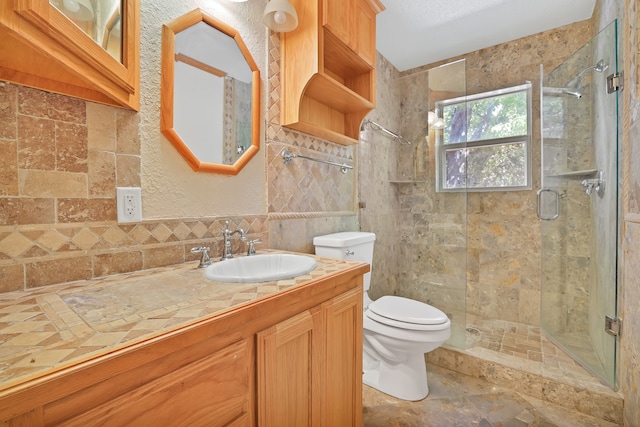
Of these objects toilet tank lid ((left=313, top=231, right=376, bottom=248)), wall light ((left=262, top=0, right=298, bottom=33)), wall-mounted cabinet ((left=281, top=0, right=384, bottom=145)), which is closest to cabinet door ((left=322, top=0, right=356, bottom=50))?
wall-mounted cabinet ((left=281, top=0, right=384, bottom=145))

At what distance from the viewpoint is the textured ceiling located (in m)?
1.96

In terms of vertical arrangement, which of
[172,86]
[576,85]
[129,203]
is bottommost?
[129,203]

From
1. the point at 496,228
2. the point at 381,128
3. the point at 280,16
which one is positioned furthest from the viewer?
the point at 496,228

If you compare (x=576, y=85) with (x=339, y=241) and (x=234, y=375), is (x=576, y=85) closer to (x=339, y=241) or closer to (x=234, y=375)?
(x=339, y=241)

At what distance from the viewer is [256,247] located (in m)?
1.43

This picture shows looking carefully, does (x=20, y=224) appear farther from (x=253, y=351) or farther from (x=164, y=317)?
(x=253, y=351)

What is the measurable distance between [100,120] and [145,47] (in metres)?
0.33

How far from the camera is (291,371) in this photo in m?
0.83

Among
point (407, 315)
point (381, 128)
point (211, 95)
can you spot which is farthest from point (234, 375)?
point (381, 128)

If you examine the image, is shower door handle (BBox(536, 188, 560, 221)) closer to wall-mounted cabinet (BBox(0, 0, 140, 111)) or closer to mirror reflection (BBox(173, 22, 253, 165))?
mirror reflection (BBox(173, 22, 253, 165))

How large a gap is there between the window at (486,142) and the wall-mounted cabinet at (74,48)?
7.44 feet

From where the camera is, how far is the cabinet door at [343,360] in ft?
3.22

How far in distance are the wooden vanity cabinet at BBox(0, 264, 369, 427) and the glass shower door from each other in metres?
1.58

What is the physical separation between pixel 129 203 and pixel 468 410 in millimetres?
1938
